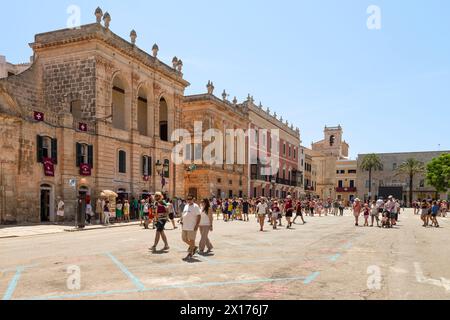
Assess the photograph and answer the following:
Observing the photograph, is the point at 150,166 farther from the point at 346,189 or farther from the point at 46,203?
the point at 346,189

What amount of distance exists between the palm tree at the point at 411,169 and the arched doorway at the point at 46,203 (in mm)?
70050

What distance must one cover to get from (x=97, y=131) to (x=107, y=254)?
17.9 metres

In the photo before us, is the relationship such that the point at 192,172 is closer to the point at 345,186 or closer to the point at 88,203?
the point at 88,203

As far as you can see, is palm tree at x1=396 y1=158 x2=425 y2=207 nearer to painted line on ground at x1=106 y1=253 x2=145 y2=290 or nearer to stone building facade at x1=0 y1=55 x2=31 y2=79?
stone building facade at x1=0 y1=55 x2=31 y2=79

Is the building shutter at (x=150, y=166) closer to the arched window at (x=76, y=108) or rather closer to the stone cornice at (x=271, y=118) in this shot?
the arched window at (x=76, y=108)

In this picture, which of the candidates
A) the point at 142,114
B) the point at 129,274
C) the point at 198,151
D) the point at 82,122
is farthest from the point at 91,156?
the point at 129,274

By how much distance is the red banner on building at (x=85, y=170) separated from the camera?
86.9 feet

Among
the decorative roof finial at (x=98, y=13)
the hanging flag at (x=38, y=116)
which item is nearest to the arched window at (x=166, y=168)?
the decorative roof finial at (x=98, y=13)

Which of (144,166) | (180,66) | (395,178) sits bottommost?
(395,178)

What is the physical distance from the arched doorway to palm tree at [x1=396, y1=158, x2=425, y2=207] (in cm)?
7005

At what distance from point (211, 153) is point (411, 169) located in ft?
165

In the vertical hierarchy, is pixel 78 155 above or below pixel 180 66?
below

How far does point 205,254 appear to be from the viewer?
11.5 metres

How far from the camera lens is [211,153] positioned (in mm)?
43781
